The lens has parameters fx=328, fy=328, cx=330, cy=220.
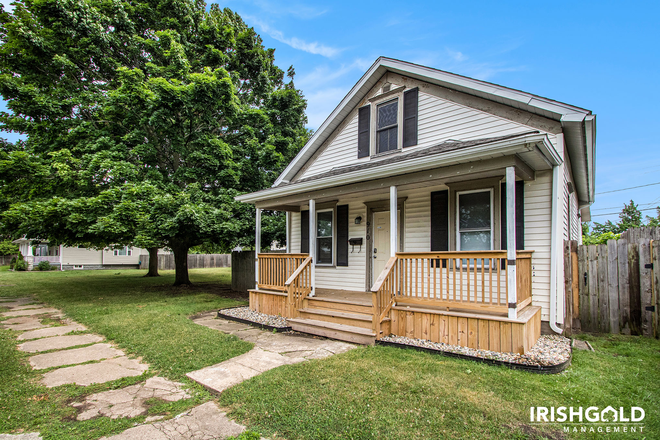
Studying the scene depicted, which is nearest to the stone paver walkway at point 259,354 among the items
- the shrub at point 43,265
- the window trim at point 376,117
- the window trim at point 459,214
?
the window trim at point 459,214

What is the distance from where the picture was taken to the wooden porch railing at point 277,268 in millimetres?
7027

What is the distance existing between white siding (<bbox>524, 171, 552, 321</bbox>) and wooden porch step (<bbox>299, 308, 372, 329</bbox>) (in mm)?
2813

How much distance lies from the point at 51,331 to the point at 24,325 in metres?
1.07

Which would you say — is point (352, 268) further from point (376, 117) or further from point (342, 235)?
point (376, 117)

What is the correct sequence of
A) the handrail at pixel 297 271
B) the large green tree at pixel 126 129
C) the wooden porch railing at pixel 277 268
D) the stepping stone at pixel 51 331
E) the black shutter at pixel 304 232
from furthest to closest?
1. the large green tree at pixel 126 129
2. the black shutter at pixel 304 232
3. the wooden porch railing at pixel 277 268
4. the handrail at pixel 297 271
5. the stepping stone at pixel 51 331

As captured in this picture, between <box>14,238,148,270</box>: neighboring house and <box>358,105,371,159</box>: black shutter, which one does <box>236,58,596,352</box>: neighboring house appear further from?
<box>14,238,148,270</box>: neighboring house

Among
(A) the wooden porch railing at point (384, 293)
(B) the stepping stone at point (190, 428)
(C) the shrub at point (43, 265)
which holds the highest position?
(A) the wooden porch railing at point (384, 293)

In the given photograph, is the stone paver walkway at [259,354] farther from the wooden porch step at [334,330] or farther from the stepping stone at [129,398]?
the stepping stone at [129,398]

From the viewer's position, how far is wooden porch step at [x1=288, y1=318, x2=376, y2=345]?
4.98m

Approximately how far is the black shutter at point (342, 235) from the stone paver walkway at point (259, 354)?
108 inches

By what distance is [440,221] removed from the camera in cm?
628

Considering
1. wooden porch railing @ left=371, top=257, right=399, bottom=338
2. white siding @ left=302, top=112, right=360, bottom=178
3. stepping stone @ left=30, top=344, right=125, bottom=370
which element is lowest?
stepping stone @ left=30, top=344, right=125, bottom=370

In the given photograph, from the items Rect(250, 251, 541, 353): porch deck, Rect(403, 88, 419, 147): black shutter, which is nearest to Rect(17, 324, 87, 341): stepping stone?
Rect(250, 251, 541, 353): porch deck

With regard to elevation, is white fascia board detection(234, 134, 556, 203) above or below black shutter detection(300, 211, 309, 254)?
above
